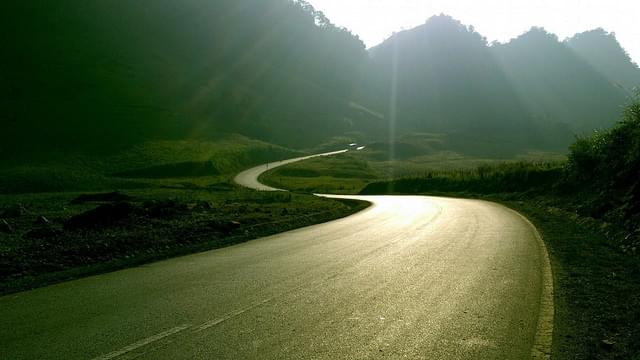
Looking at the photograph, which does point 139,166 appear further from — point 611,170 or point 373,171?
point 611,170

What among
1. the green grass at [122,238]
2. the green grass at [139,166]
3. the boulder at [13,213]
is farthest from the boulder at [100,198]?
the green grass at [139,166]

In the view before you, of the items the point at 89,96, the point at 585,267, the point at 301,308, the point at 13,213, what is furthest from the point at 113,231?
the point at 89,96

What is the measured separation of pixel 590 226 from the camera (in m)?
18.9

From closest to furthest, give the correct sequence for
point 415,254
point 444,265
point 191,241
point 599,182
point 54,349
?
point 54,349 → point 444,265 → point 415,254 → point 191,241 → point 599,182

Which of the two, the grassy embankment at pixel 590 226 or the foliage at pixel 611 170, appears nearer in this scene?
the grassy embankment at pixel 590 226

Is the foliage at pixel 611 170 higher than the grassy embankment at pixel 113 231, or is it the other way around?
the foliage at pixel 611 170

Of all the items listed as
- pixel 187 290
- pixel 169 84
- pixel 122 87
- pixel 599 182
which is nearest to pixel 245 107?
pixel 169 84

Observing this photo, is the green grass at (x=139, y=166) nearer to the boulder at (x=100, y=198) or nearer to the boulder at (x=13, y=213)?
the boulder at (x=100, y=198)

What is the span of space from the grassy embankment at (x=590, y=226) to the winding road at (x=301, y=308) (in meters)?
0.48

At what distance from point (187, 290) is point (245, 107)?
189638mm

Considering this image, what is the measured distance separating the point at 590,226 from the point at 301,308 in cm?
1519

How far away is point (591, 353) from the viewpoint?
20.3 ft

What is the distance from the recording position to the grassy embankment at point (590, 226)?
6.95m

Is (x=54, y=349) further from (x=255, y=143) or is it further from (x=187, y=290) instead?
(x=255, y=143)
